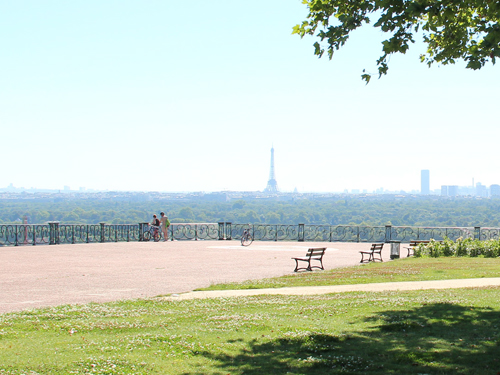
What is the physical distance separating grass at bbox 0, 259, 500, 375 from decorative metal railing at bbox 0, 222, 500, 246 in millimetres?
21524

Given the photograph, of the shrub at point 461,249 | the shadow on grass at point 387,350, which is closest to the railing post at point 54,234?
the shrub at point 461,249

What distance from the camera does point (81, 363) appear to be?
6.69 m

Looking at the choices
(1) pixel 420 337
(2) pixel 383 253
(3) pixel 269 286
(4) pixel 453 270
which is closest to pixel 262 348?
(1) pixel 420 337

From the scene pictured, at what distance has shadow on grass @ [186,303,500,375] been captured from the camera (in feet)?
21.4

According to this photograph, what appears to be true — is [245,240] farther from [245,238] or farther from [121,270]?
[121,270]

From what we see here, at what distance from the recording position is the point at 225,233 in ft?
120

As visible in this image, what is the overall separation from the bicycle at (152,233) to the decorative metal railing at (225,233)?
223 millimetres

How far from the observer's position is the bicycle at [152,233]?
33875 millimetres

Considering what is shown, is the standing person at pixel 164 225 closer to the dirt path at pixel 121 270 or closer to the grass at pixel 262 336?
the dirt path at pixel 121 270

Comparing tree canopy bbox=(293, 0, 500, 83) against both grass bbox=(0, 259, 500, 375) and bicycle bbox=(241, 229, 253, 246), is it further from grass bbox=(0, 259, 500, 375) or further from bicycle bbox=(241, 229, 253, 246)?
bicycle bbox=(241, 229, 253, 246)

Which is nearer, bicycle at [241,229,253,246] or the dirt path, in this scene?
the dirt path

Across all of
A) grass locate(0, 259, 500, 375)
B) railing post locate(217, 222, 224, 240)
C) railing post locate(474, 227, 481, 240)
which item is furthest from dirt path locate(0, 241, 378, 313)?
railing post locate(474, 227, 481, 240)

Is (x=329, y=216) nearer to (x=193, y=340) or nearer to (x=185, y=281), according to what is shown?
(x=185, y=281)

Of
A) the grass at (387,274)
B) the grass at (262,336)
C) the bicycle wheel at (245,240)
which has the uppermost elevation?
the grass at (262,336)
